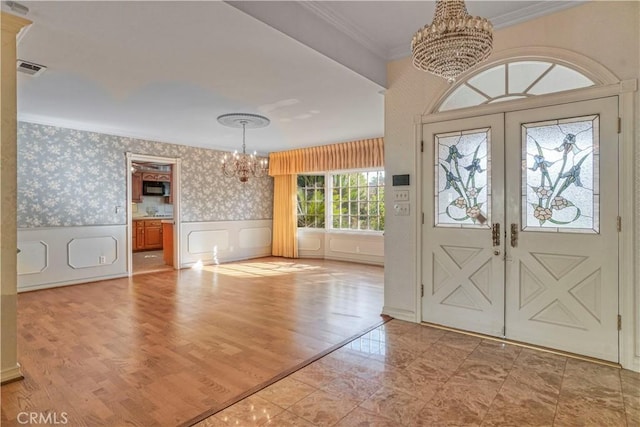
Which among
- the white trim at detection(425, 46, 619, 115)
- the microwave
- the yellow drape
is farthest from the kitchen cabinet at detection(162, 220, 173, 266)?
the white trim at detection(425, 46, 619, 115)

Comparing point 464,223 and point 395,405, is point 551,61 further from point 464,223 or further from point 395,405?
point 395,405

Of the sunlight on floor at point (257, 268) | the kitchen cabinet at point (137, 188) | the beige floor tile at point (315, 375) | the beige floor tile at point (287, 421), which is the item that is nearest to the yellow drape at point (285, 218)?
the sunlight on floor at point (257, 268)

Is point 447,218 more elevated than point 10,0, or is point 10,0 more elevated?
point 10,0

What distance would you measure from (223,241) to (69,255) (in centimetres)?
280

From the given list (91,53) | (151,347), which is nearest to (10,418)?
(151,347)

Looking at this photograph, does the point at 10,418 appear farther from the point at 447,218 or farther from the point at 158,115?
the point at 158,115

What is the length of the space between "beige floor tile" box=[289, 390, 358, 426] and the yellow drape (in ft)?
19.1

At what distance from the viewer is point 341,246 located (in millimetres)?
7422

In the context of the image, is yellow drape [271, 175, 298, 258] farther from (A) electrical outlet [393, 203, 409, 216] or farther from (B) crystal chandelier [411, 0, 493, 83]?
(B) crystal chandelier [411, 0, 493, 83]

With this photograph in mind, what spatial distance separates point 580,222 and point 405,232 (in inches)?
57.9

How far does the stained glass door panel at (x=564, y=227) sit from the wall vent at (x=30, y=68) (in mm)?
4418

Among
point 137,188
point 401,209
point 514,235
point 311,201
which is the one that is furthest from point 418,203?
point 137,188

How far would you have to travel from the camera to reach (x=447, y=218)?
3.27 m

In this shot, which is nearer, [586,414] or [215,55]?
[586,414]
